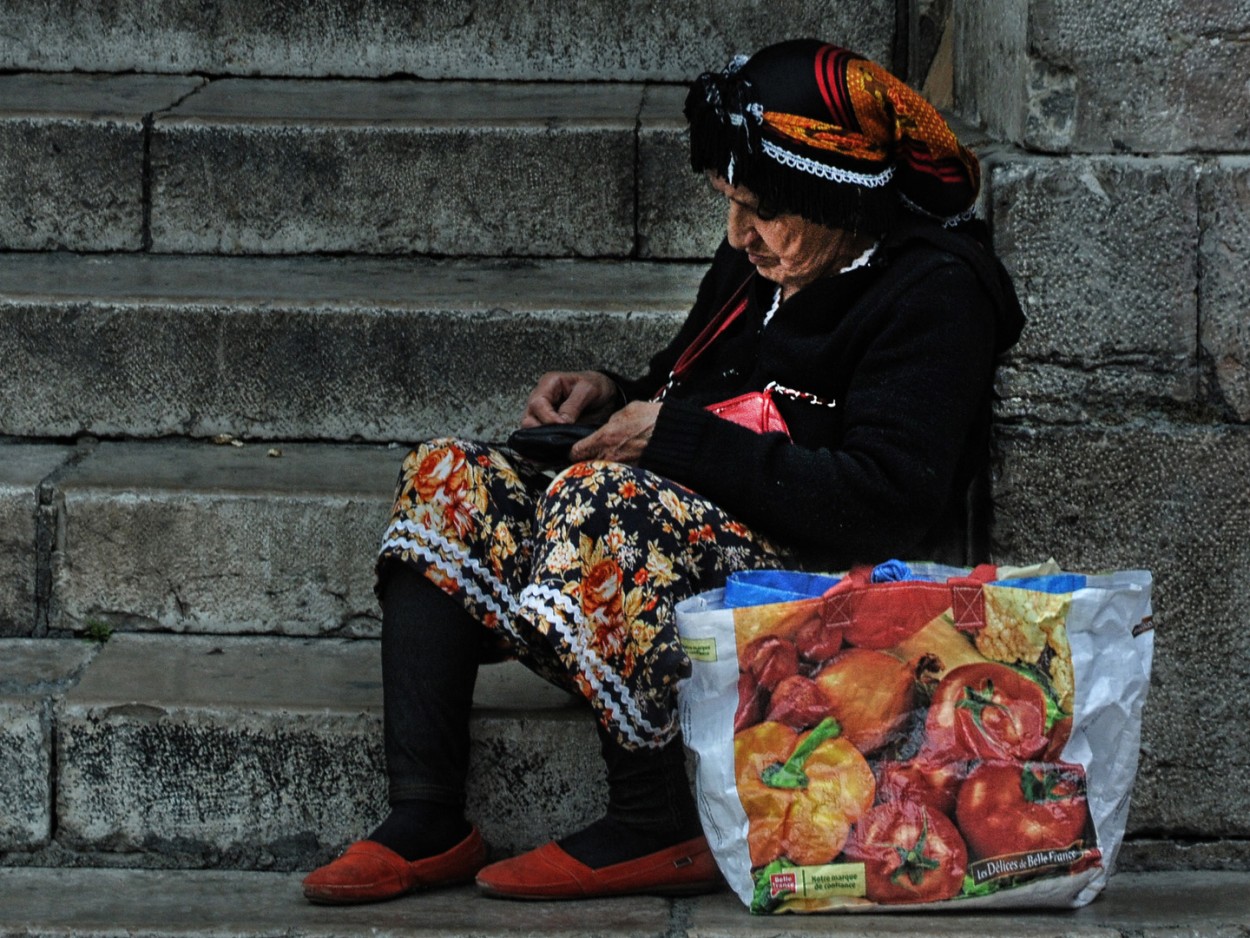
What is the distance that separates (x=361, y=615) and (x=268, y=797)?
52 cm

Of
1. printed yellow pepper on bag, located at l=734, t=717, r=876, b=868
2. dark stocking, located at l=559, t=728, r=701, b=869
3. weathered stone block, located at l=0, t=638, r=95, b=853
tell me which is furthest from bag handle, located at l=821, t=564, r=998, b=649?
weathered stone block, located at l=0, t=638, r=95, b=853

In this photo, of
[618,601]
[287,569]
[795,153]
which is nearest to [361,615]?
[287,569]

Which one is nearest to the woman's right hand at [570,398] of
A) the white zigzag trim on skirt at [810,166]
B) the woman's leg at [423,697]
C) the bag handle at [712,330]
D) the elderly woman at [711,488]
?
the bag handle at [712,330]

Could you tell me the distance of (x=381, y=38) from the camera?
15.2 feet

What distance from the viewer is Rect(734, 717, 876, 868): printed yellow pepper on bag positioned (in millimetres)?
2531

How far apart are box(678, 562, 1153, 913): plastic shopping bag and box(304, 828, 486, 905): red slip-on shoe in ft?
1.62

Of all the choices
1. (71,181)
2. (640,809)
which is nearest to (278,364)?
(71,181)

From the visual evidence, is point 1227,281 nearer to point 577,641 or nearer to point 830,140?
point 830,140

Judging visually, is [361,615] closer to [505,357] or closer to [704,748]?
[505,357]

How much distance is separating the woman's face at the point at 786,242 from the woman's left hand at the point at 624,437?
32 centimetres

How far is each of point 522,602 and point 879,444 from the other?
0.60 meters

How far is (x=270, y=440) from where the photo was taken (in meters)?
3.77

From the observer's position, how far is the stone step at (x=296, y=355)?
368 centimetres

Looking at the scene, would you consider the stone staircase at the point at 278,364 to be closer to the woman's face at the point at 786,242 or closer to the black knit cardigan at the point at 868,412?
the black knit cardigan at the point at 868,412
